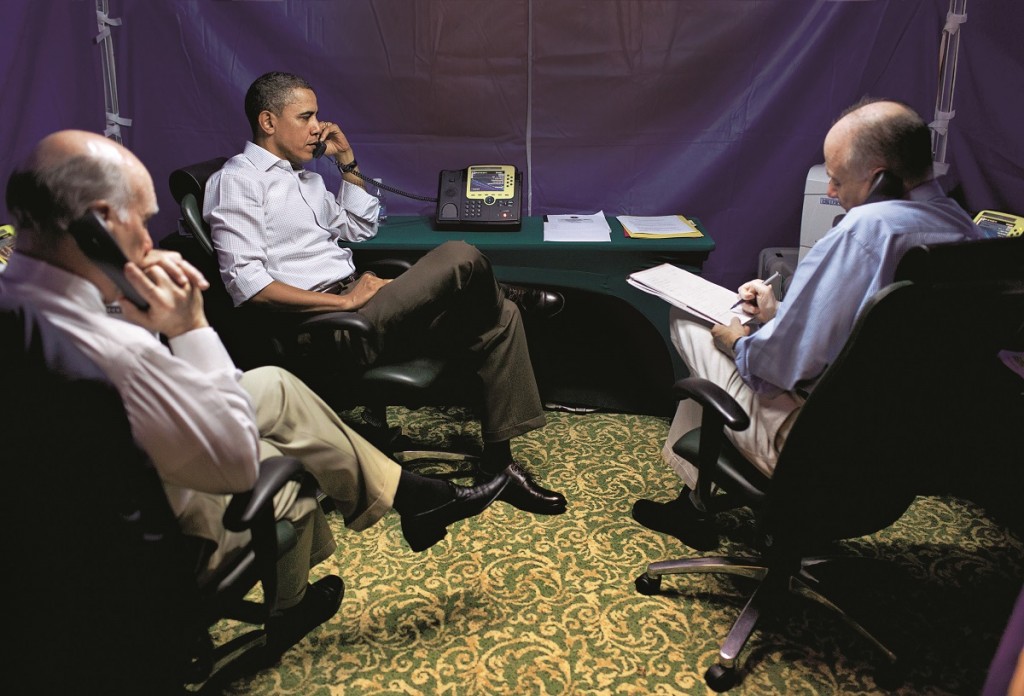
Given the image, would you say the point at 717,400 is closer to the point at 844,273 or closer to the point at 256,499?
the point at 844,273

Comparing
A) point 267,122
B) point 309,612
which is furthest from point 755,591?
point 267,122

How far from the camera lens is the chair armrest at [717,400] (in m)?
1.62

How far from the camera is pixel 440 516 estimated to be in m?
2.07

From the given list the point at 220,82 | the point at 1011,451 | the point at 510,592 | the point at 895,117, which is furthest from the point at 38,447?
the point at 1011,451

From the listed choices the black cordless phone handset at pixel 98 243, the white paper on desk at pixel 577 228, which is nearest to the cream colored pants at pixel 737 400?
the white paper on desk at pixel 577 228

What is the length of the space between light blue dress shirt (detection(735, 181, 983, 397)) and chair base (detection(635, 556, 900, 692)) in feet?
1.76

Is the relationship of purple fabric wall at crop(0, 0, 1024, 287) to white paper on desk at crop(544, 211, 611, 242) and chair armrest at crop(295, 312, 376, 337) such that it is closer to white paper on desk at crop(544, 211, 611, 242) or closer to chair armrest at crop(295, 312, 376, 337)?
white paper on desk at crop(544, 211, 611, 242)

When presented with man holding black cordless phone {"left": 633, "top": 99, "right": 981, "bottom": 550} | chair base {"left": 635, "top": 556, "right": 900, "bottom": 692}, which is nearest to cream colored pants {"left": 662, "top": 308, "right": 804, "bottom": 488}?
man holding black cordless phone {"left": 633, "top": 99, "right": 981, "bottom": 550}

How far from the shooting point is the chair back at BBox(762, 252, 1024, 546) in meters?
1.40

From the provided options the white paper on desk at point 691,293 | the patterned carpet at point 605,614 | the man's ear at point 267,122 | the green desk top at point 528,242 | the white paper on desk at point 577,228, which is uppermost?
the man's ear at point 267,122

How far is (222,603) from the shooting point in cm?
142

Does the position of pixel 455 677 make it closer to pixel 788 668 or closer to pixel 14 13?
pixel 788 668

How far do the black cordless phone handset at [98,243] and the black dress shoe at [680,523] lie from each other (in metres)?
1.62

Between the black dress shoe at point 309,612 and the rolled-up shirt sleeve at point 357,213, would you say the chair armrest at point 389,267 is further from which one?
the black dress shoe at point 309,612
